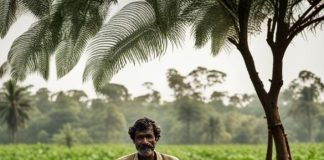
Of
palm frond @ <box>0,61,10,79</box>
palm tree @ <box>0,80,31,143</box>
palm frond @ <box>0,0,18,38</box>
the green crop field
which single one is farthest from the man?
palm tree @ <box>0,80,31,143</box>

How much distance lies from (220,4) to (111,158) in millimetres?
14007

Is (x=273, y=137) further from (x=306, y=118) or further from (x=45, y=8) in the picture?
(x=306, y=118)

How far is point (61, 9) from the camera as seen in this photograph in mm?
5652

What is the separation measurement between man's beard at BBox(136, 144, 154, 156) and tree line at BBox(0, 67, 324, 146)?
4908 centimetres

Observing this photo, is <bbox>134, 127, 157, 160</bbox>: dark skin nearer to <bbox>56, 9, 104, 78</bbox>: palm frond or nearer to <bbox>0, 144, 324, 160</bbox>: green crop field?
<bbox>56, 9, 104, 78</bbox>: palm frond

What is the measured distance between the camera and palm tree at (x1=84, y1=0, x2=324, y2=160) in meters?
5.61

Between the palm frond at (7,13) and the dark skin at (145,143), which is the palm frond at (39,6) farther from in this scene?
the dark skin at (145,143)

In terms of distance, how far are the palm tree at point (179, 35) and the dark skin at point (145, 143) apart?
6.60ft

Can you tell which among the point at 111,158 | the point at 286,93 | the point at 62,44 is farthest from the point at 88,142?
the point at 62,44

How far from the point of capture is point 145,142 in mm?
3646

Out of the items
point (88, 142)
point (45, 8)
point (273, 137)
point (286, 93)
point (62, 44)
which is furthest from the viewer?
point (286, 93)

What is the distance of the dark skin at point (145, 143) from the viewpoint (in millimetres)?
3626

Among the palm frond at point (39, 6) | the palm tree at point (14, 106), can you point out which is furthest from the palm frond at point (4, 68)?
the palm tree at point (14, 106)

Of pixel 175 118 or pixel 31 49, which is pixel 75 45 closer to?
pixel 31 49
